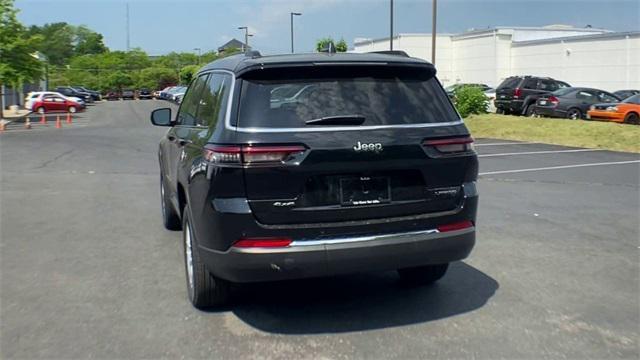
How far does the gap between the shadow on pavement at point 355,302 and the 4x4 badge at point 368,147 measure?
121 centimetres

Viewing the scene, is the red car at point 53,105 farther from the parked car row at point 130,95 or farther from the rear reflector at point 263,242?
the rear reflector at point 263,242

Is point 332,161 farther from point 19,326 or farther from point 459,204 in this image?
point 19,326

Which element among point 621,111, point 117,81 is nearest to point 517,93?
point 621,111

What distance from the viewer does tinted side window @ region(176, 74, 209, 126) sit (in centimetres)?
558

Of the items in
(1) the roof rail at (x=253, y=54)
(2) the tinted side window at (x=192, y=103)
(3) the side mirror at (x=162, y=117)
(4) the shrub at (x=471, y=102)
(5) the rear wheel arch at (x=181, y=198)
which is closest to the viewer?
(1) the roof rail at (x=253, y=54)

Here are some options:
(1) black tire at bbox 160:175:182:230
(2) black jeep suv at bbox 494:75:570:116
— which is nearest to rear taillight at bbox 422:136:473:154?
(1) black tire at bbox 160:175:182:230

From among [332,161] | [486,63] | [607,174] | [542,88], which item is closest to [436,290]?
[332,161]

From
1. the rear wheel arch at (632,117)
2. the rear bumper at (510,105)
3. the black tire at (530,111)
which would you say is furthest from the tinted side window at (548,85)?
the rear wheel arch at (632,117)

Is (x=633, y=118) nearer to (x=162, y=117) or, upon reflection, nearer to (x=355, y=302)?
(x=162, y=117)

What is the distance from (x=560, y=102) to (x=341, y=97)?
22.6m

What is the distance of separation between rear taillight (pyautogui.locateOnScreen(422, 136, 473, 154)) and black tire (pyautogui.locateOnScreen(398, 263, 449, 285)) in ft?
3.66

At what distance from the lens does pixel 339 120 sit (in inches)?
164

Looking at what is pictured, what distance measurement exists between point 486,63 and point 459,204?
58.8 metres

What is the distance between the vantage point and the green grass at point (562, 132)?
726 inches
